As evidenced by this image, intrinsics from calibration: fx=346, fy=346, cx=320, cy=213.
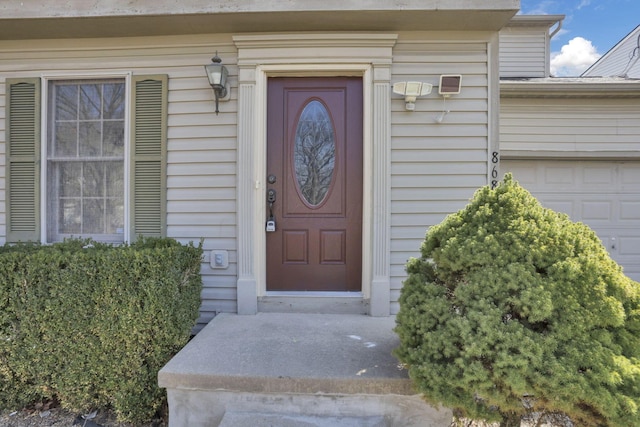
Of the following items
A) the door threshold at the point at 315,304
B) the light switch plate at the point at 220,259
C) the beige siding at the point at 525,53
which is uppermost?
the beige siding at the point at 525,53

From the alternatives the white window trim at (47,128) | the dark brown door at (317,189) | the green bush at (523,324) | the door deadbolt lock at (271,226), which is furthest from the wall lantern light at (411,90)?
the white window trim at (47,128)

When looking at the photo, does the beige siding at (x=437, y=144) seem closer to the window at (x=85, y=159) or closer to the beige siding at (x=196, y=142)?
the beige siding at (x=196, y=142)

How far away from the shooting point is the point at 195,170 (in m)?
3.01

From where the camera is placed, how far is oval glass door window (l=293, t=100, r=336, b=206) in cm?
301

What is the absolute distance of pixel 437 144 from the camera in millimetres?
2918

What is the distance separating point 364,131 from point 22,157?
307 centimetres

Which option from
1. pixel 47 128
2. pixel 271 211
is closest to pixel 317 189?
pixel 271 211

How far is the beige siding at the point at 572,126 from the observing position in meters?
4.34

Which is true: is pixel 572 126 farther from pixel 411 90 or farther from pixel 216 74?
pixel 216 74

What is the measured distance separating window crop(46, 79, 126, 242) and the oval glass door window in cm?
160

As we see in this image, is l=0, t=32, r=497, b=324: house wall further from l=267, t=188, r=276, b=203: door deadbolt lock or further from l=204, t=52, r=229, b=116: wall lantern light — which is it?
l=267, t=188, r=276, b=203: door deadbolt lock

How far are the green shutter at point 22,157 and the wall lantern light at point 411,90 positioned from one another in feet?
10.5

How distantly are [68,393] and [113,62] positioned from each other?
2.63 metres

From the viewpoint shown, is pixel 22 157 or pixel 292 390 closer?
pixel 292 390
